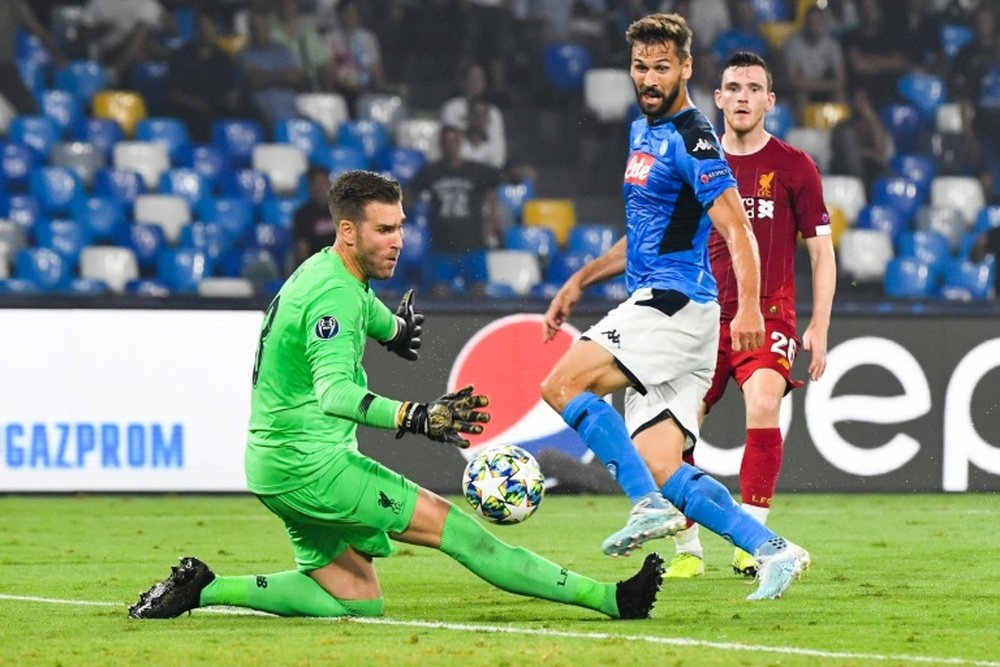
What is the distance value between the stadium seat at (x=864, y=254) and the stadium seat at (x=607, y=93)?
88.2 inches

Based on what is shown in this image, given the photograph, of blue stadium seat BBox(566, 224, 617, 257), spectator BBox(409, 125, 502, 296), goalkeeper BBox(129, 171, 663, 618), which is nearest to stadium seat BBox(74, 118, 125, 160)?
spectator BBox(409, 125, 502, 296)

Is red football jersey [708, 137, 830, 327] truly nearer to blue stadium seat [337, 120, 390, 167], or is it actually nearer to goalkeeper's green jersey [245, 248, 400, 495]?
goalkeeper's green jersey [245, 248, 400, 495]

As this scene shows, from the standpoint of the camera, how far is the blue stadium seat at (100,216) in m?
14.1

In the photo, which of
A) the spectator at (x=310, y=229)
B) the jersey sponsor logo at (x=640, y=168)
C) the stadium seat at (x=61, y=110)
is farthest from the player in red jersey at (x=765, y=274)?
the stadium seat at (x=61, y=110)

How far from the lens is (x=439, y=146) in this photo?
47.7 feet

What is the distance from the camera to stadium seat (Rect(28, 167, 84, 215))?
14.4m

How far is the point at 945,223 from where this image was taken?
1504cm

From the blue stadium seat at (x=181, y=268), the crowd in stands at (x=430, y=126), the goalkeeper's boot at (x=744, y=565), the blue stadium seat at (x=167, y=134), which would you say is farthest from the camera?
the blue stadium seat at (x=167, y=134)

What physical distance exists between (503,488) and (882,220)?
9.70m

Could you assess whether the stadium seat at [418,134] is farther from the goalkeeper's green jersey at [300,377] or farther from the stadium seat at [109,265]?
the goalkeeper's green jersey at [300,377]

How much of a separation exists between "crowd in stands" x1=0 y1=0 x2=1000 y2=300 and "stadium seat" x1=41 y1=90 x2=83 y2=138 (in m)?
0.03

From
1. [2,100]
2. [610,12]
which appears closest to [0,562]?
Result: [2,100]

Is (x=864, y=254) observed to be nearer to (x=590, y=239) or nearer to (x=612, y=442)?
(x=590, y=239)

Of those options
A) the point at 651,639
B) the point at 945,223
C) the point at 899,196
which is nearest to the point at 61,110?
the point at 899,196
